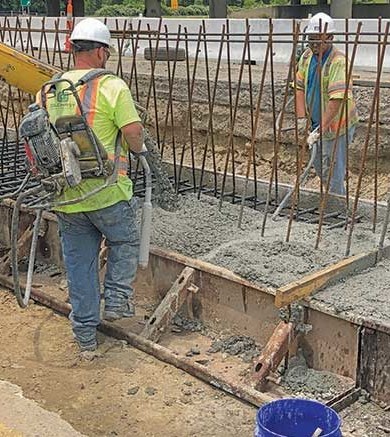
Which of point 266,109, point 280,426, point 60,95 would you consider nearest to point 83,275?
point 60,95

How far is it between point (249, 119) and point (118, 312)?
5489 millimetres

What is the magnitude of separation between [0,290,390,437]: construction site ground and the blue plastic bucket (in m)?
0.64

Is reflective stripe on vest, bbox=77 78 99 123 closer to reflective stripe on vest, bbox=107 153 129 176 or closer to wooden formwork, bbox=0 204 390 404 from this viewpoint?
reflective stripe on vest, bbox=107 153 129 176

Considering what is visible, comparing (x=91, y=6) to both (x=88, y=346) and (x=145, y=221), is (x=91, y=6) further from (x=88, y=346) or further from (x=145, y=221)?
(x=88, y=346)

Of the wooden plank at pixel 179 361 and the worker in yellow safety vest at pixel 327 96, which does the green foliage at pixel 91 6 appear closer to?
the worker in yellow safety vest at pixel 327 96

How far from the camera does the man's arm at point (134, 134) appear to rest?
178 inches

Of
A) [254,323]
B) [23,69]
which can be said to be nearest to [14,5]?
[23,69]

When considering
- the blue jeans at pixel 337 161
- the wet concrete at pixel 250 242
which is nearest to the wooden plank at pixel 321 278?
the wet concrete at pixel 250 242

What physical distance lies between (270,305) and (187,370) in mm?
671

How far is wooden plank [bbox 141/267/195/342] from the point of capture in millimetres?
5039

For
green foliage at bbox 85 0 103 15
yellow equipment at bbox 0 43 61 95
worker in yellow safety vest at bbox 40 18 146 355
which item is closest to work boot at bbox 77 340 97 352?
worker in yellow safety vest at bbox 40 18 146 355

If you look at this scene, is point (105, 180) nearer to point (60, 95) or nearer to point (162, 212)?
point (60, 95)

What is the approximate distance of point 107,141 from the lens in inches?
182

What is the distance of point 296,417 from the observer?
3408 mm
